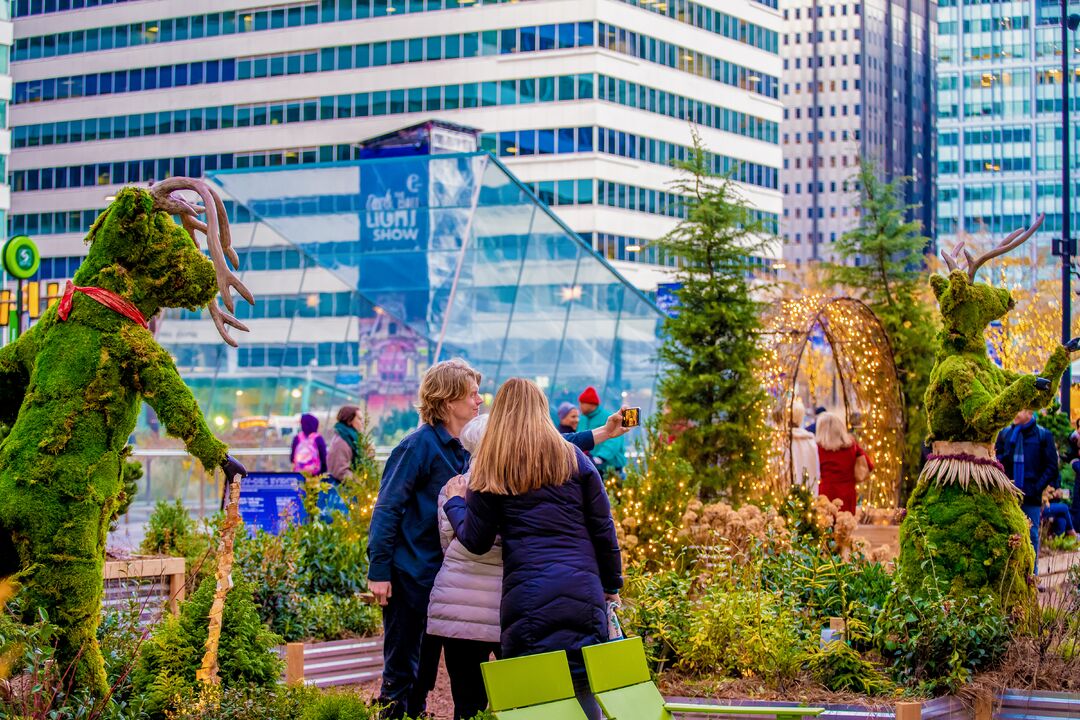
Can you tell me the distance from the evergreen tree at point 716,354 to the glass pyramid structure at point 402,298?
4.26 m

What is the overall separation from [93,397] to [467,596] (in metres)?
2.00

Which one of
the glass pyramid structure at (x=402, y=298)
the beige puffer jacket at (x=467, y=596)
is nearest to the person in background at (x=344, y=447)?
the glass pyramid structure at (x=402, y=298)

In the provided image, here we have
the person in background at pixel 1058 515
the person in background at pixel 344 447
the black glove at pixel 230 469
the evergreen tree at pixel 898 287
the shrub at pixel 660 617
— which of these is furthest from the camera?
the evergreen tree at pixel 898 287

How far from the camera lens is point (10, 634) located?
5.42 meters

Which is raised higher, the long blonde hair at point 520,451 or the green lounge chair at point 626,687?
the long blonde hair at point 520,451

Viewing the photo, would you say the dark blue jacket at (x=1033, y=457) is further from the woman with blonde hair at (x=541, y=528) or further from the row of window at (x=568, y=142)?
the row of window at (x=568, y=142)

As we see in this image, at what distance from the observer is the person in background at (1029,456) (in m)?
12.3

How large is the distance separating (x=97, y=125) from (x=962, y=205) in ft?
310

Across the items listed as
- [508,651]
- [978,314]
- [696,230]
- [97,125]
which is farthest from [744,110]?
[508,651]

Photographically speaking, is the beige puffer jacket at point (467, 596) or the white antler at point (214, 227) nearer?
the beige puffer jacket at point (467, 596)

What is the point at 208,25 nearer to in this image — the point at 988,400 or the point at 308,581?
the point at 308,581

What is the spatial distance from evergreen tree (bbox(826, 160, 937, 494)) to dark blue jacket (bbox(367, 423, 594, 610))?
1171 cm

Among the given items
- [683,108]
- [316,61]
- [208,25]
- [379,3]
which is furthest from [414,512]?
[208,25]

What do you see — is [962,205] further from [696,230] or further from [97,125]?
[696,230]
